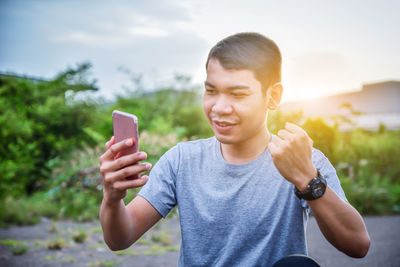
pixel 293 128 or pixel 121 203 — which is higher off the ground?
pixel 293 128

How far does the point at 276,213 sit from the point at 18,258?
153 inches

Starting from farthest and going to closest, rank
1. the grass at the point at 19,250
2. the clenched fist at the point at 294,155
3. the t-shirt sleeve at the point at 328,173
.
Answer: the grass at the point at 19,250 < the t-shirt sleeve at the point at 328,173 < the clenched fist at the point at 294,155

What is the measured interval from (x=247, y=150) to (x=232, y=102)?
0.33m

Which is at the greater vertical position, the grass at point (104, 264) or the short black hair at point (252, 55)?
the short black hair at point (252, 55)

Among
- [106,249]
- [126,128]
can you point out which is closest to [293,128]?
[126,128]

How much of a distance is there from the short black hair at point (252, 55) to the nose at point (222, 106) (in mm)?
173

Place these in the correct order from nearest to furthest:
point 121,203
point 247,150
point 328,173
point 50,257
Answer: point 121,203 < point 328,173 < point 247,150 < point 50,257

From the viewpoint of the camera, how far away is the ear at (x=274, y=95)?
2.00 metres

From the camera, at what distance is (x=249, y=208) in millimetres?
1886

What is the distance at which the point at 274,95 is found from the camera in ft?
6.68

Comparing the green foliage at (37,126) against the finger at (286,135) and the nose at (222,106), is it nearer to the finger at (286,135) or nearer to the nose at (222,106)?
the nose at (222,106)

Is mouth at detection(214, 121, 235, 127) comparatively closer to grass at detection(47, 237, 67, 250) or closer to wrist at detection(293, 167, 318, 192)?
wrist at detection(293, 167, 318, 192)

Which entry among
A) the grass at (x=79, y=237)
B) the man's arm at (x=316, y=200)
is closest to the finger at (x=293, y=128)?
the man's arm at (x=316, y=200)

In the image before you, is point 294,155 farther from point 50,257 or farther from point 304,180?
point 50,257
